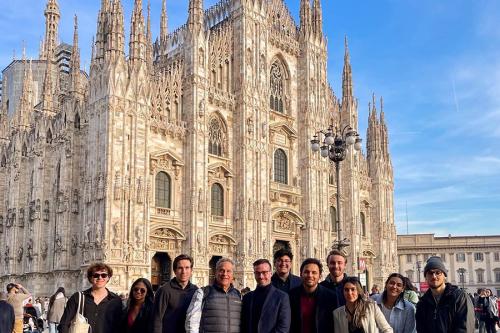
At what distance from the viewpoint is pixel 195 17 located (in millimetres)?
34094

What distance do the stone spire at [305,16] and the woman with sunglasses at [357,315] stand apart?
120ft

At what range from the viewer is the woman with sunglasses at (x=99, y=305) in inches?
291

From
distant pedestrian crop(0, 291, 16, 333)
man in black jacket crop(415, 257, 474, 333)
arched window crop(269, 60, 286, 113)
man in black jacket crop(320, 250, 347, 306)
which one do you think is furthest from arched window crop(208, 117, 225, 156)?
man in black jacket crop(415, 257, 474, 333)

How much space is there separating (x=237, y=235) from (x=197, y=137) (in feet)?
20.3

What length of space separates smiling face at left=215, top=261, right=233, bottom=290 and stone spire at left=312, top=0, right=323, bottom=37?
36.8 metres

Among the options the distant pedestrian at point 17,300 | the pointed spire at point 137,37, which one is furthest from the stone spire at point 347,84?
the distant pedestrian at point 17,300

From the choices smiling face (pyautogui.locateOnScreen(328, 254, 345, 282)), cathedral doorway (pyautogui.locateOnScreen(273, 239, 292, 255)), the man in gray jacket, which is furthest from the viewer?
cathedral doorway (pyautogui.locateOnScreen(273, 239, 292, 255))

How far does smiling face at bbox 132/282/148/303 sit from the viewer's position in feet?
26.0

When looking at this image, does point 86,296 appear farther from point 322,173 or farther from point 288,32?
point 288,32

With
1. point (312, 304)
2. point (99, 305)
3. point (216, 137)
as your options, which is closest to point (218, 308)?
point (312, 304)

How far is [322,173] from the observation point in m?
40.1

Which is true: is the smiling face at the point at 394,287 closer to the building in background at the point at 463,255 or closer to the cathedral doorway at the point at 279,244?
the cathedral doorway at the point at 279,244

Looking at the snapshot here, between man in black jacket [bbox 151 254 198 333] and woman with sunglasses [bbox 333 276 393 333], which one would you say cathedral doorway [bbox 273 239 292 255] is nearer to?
man in black jacket [bbox 151 254 198 333]

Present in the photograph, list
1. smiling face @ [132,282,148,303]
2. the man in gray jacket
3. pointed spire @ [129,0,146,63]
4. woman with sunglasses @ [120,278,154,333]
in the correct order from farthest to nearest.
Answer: pointed spire @ [129,0,146,63] → smiling face @ [132,282,148,303] → woman with sunglasses @ [120,278,154,333] → the man in gray jacket
